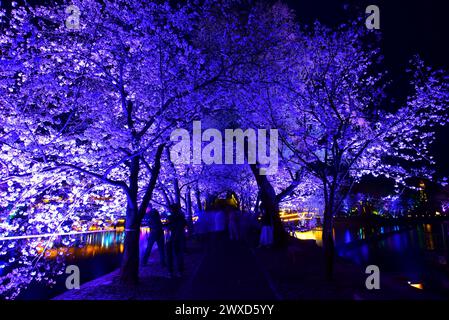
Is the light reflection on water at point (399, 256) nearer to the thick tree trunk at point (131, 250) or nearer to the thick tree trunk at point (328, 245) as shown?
the thick tree trunk at point (328, 245)

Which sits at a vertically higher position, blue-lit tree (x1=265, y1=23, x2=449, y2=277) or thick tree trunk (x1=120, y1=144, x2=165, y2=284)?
blue-lit tree (x1=265, y1=23, x2=449, y2=277)

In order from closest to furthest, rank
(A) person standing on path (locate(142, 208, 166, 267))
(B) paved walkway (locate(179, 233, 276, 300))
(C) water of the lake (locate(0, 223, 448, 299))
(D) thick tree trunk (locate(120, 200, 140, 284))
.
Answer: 1. (B) paved walkway (locate(179, 233, 276, 300))
2. (D) thick tree trunk (locate(120, 200, 140, 284))
3. (A) person standing on path (locate(142, 208, 166, 267))
4. (C) water of the lake (locate(0, 223, 448, 299))

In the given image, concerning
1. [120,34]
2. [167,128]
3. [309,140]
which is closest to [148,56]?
[120,34]

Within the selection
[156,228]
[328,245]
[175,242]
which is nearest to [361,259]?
[328,245]

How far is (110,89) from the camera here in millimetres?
11023

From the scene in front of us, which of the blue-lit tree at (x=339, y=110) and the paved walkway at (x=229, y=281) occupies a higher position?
the blue-lit tree at (x=339, y=110)

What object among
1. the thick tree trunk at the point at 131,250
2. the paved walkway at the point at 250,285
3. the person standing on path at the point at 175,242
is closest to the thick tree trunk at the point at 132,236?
the thick tree trunk at the point at 131,250

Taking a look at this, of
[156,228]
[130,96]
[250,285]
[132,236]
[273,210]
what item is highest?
[130,96]

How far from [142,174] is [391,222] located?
46.3 metres

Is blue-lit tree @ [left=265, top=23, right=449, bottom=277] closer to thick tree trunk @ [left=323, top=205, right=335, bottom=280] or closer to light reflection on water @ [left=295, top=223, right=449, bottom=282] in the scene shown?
thick tree trunk @ [left=323, top=205, right=335, bottom=280]

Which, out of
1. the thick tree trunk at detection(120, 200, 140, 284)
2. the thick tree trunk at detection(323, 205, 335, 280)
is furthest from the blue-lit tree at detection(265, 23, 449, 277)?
the thick tree trunk at detection(120, 200, 140, 284)

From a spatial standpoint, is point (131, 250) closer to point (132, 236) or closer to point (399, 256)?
point (132, 236)

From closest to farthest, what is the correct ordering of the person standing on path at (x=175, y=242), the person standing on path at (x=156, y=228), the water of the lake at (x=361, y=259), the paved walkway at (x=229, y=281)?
the paved walkway at (x=229, y=281)
the person standing on path at (x=175, y=242)
the person standing on path at (x=156, y=228)
the water of the lake at (x=361, y=259)

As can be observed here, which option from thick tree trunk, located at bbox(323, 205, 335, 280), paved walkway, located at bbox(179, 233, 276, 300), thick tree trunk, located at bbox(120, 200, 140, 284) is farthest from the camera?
thick tree trunk, located at bbox(120, 200, 140, 284)
